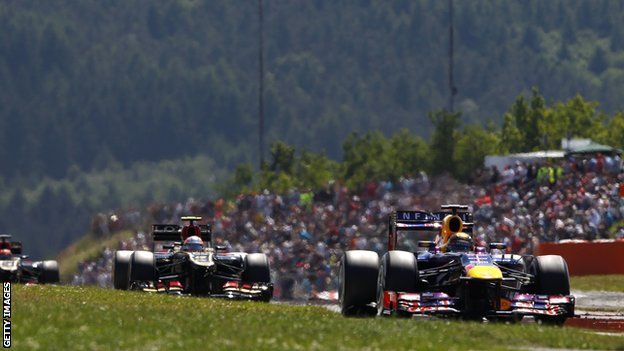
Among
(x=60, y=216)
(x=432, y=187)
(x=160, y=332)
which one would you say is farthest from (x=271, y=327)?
(x=60, y=216)

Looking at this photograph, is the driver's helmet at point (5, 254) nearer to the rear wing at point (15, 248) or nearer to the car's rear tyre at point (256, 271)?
the rear wing at point (15, 248)

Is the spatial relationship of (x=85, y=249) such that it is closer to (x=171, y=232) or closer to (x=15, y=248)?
(x=15, y=248)

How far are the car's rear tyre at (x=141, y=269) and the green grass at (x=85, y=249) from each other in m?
31.2

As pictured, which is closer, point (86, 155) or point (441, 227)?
point (441, 227)

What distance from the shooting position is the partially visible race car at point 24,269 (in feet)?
136

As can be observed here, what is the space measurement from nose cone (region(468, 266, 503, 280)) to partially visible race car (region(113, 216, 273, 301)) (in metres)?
9.66

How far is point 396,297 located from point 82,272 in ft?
133

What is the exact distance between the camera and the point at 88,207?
101 meters

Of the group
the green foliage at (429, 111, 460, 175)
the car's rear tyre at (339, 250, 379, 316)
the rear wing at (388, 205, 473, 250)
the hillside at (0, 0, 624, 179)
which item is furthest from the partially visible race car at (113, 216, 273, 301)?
the hillside at (0, 0, 624, 179)

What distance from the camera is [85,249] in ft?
219

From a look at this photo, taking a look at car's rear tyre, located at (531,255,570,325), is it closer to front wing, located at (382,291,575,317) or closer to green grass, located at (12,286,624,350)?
front wing, located at (382,291,575,317)

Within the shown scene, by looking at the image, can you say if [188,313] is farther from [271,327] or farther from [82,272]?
[82,272]

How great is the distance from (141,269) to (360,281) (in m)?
8.75

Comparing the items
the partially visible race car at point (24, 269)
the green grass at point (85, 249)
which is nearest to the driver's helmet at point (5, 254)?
the partially visible race car at point (24, 269)
